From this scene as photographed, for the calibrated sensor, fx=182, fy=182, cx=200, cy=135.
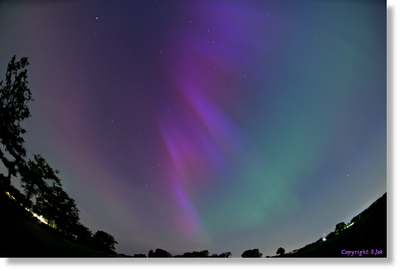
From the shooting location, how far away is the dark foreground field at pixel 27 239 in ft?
8.86

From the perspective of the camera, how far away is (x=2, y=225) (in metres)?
2.77

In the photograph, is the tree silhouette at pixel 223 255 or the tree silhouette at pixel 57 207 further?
the tree silhouette at pixel 57 207

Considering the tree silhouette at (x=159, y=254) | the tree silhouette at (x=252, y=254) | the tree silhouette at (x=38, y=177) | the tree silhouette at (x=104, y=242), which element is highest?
the tree silhouette at (x=38, y=177)

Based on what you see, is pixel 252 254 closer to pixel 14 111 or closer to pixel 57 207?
pixel 57 207

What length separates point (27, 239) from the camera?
2.79 metres

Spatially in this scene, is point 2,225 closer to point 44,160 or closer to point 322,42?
point 44,160

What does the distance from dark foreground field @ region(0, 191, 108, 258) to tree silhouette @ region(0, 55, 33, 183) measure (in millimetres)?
600

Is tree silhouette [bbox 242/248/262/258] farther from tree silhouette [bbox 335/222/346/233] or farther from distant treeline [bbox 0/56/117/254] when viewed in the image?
distant treeline [bbox 0/56/117/254]

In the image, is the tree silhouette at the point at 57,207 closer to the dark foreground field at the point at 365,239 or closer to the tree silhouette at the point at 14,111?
the tree silhouette at the point at 14,111

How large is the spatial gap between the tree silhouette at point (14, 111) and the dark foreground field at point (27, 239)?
1.97 feet

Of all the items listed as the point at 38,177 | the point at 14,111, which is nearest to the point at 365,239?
the point at 38,177

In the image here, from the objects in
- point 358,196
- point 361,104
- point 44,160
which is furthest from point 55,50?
point 358,196

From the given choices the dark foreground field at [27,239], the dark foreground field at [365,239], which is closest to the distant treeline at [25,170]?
the dark foreground field at [27,239]

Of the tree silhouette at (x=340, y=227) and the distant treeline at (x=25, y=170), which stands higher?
the distant treeline at (x=25, y=170)
